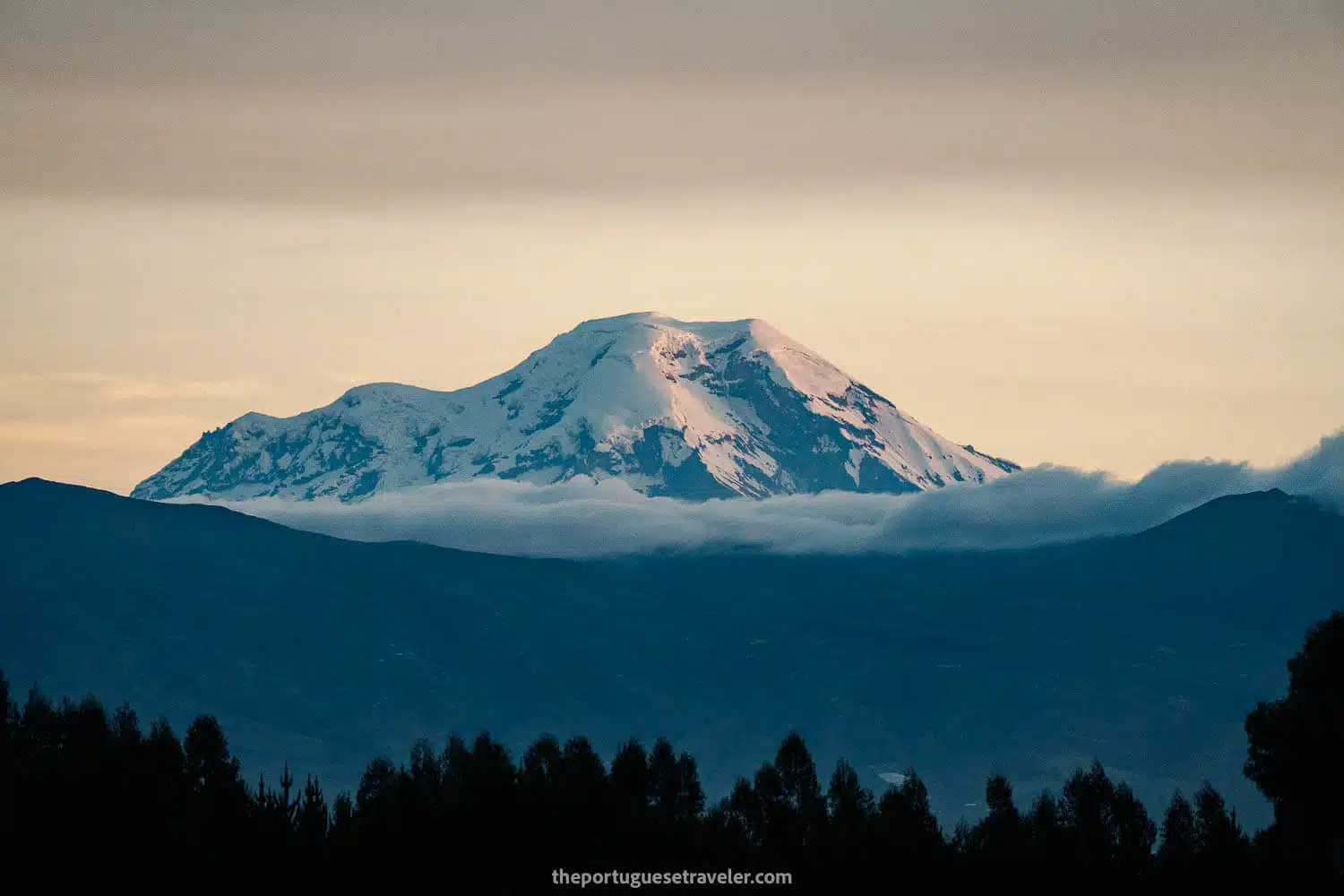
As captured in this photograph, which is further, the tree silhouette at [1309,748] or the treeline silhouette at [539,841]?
the tree silhouette at [1309,748]

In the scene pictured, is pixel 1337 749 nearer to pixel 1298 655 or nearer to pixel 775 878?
pixel 1298 655

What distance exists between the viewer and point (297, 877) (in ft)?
490

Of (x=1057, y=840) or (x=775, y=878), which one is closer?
(x=775, y=878)

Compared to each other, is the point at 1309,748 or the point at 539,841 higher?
the point at 1309,748

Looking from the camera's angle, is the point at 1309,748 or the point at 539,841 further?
the point at 1309,748

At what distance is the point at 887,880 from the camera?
6516 inches

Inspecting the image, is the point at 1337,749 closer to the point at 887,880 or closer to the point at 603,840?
the point at 887,880

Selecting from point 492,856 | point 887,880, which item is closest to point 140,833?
point 492,856

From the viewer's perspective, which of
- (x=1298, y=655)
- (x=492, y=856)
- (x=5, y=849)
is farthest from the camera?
(x=1298, y=655)

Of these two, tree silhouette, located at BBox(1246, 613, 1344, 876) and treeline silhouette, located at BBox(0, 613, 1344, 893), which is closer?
treeline silhouette, located at BBox(0, 613, 1344, 893)

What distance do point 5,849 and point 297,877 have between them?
17.9 meters

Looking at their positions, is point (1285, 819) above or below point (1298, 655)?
below

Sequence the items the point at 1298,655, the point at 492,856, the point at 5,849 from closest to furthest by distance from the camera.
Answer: the point at 5,849
the point at 492,856
the point at 1298,655

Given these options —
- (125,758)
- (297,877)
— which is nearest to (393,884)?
(297,877)
